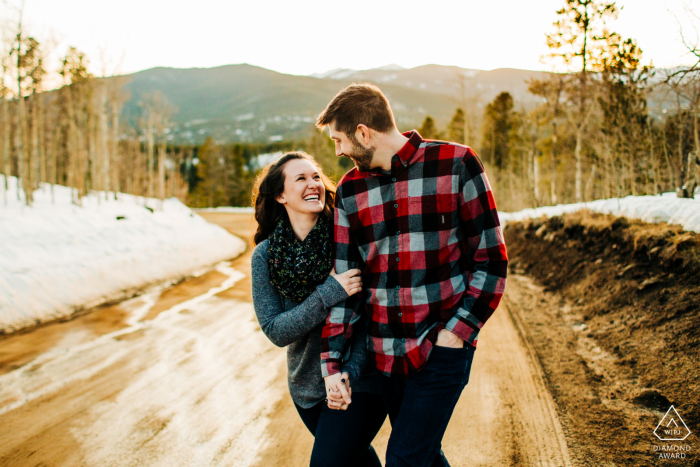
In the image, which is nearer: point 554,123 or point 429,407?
point 429,407

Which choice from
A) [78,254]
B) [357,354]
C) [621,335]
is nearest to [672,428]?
[621,335]

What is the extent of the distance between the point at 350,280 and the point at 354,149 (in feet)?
1.91

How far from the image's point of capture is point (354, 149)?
1.76 meters

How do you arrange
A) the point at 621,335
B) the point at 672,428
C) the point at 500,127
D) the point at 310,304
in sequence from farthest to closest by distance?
1. the point at 500,127
2. the point at 621,335
3. the point at 672,428
4. the point at 310,304

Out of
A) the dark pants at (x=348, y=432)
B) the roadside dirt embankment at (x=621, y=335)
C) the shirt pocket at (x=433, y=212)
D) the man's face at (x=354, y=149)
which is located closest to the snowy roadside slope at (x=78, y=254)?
the dark pants at (x=348, y=432)

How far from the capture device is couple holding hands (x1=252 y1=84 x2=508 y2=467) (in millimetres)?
1610

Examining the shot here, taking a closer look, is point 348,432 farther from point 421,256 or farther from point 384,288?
point 421,256

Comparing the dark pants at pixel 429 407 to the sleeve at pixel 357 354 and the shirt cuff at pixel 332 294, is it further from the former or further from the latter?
the shirt cuff at pixel 332 294

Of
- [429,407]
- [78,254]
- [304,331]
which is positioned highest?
[304,331]

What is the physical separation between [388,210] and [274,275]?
2.07 feet

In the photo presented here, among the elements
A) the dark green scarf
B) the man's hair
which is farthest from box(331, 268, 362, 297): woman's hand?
the man's hair

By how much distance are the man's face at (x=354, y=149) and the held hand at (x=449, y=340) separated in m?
0.78

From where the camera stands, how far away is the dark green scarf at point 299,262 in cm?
186

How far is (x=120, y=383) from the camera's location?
161 inches
